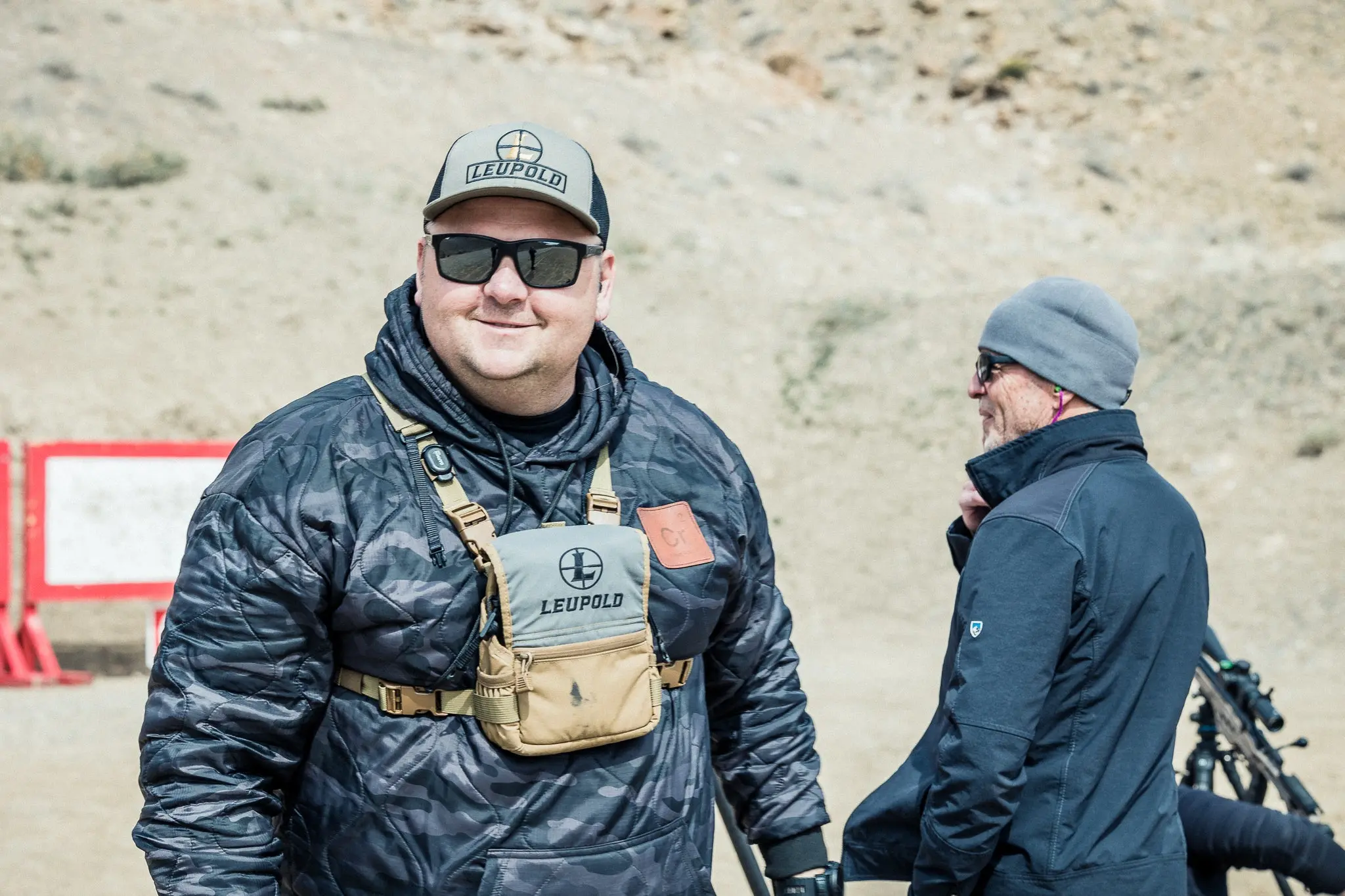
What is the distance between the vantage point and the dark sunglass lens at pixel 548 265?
7.34 ft

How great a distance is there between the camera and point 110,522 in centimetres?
898

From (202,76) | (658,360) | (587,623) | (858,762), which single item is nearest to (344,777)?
(587,623)

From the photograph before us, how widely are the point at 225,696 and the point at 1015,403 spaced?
1.55 metres

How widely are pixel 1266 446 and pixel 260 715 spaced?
50.4ft

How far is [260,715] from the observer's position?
6.57 feet

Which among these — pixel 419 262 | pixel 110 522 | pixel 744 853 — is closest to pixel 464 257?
pixel 419 262

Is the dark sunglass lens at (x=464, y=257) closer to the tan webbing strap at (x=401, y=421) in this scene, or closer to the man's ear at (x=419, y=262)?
the man's ear at (x=419, y=262)

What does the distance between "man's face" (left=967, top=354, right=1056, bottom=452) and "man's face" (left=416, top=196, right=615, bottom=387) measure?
84 centimetres

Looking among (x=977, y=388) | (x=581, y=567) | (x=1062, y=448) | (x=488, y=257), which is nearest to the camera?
(x=581, y=567)

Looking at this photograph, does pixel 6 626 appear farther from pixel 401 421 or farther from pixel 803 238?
pixel 803 238

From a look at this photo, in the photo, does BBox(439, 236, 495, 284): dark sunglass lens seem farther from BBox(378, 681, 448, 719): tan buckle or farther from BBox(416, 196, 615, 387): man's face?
BBox(378, 681, 448, 719): tan buckle

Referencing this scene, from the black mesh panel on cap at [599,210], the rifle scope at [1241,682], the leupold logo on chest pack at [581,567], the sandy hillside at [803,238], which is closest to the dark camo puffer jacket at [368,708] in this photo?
the leupold logo on chest pack at [581,567]

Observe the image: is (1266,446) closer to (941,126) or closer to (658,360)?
(658,360)

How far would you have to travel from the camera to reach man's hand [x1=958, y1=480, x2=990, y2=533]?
9.72ft
